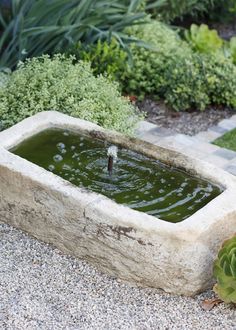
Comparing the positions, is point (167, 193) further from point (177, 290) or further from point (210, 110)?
point (210, 110)

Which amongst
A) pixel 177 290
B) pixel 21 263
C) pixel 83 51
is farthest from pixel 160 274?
pixel 83 51

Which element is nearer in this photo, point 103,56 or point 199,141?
point 199,141

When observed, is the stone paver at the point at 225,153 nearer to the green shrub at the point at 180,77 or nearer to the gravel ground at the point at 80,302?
the green shrub at the point at 180,77

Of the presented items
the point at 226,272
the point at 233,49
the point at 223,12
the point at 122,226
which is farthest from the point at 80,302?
the point at 223,12

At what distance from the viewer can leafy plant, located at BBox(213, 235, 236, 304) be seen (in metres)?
3.82

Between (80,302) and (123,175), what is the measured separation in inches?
37.8

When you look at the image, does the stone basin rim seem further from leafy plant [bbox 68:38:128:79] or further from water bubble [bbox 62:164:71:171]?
leafy plant [bbox 68:38:128:79]

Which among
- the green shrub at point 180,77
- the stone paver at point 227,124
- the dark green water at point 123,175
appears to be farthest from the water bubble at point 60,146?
the stone paver at point 227,124

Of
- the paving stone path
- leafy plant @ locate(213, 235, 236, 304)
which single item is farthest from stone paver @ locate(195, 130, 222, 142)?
leafy plant @ locate(213, 235, 236, 304)

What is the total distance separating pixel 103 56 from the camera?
6516mm

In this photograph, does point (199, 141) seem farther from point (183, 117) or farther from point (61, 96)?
point (61, 96)

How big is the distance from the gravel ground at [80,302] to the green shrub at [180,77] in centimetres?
264

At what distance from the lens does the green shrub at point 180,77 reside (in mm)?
6562

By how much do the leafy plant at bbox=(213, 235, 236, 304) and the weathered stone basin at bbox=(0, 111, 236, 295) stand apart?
0.12 meters
